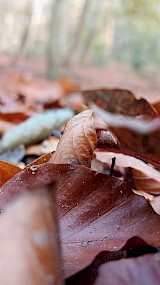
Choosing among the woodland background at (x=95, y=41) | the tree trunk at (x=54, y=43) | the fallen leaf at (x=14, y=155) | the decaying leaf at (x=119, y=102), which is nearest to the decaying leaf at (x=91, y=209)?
the decaying leaf at (x=119, y=102)

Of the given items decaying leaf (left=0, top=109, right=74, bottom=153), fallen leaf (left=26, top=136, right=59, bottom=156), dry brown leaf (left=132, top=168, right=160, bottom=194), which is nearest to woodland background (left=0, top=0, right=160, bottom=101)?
decaying leaf (left=0, top=109, right=74, bottom=153)

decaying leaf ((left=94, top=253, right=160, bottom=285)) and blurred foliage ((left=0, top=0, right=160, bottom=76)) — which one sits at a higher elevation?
decaying leaf ((left=94, top=253, right=160, bottom=285))

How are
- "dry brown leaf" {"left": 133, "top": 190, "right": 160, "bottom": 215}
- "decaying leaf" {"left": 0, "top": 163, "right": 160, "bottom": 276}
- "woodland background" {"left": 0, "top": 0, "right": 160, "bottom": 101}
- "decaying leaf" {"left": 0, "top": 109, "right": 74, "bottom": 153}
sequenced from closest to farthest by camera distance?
"decaying leaf" {"left": 0, "top": 163, "right": 160, "bottom": 276}, "dry brown leaf" {"left": 133, "top": 190, "right": 160, "bottom": 215}, "decaying leaf" {"left": 0, "top": 109, "right": 74, "bottom": 153}, "woodland background" {"left": 0, "top": 0, "right": 160, "bottom": 101}

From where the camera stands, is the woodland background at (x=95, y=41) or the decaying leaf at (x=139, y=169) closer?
the decaying leaf at (x=139, y=169)

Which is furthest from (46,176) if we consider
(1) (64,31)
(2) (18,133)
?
(1) (64,31)

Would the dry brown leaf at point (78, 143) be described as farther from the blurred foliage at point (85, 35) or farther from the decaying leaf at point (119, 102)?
the blurred foliage at point (85, 35)

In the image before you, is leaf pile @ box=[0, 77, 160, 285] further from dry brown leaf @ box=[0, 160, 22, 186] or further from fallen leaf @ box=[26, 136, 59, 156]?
fallen leaf @ box=[26, 136, 59, 156]

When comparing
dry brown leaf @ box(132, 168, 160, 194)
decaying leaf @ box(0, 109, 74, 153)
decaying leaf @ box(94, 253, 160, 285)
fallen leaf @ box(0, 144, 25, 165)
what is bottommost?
decaying leaf @ box(0, 109, 74, 153)

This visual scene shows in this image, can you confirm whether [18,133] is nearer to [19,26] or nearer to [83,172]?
[83,172]
